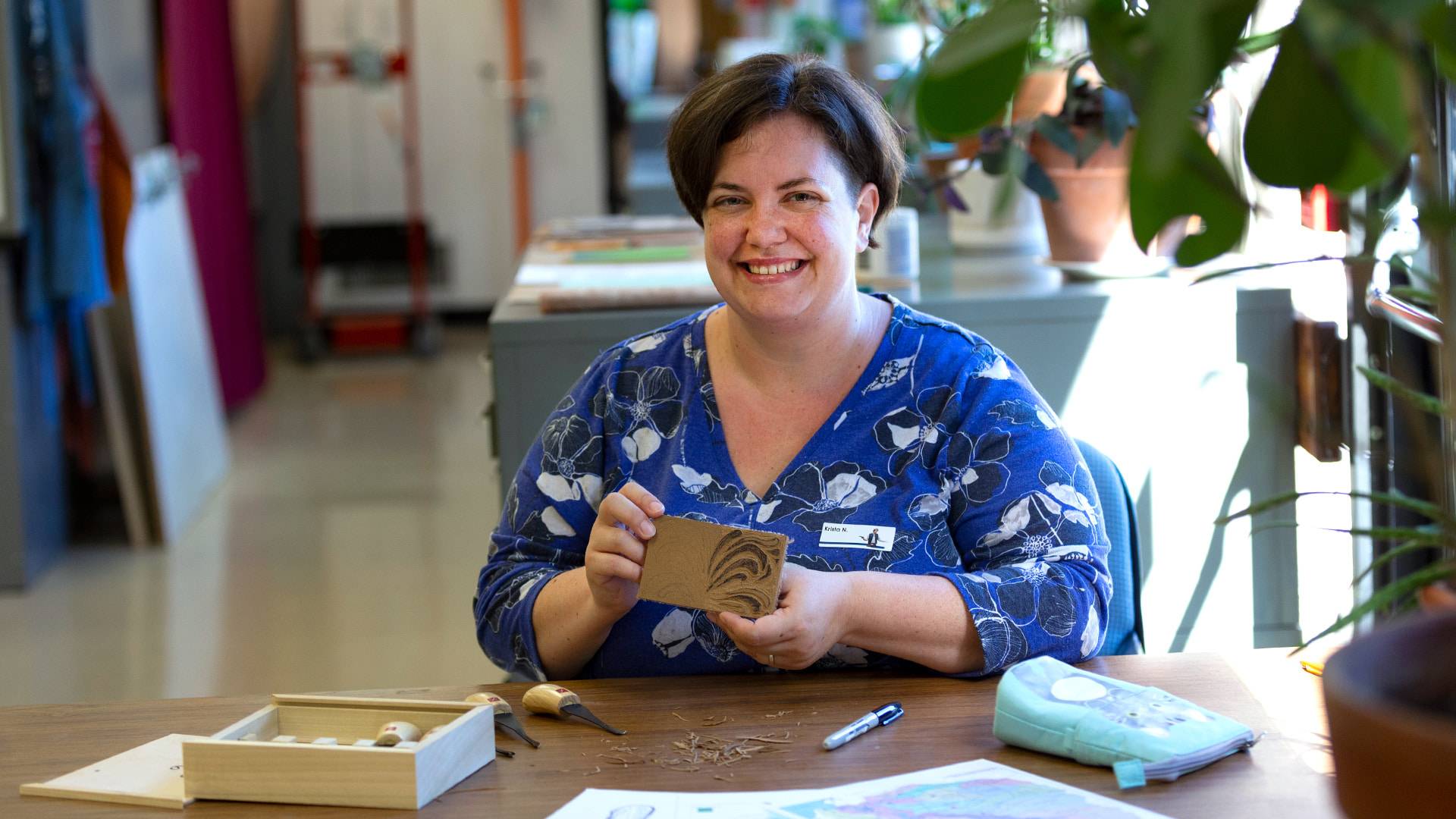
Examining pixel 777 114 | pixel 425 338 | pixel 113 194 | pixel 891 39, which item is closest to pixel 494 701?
pixel 777 114

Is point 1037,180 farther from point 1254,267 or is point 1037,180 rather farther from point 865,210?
point 1254,267

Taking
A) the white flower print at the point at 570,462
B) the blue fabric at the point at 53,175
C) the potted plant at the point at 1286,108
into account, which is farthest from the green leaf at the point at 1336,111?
the blue fabric at the point at 53,175

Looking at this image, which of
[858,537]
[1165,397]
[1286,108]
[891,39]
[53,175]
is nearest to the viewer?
[1286,108]

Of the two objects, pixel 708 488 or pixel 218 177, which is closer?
pixel 708 488

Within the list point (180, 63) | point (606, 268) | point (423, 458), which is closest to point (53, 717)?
point (606, 268)

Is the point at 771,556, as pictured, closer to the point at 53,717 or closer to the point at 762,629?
the point at 762,629

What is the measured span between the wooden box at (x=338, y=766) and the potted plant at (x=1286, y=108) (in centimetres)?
76

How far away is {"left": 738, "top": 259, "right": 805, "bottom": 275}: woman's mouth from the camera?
1710 mm

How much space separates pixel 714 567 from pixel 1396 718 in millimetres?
784

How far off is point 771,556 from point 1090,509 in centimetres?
42

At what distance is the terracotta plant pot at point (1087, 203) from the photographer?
2514 mm

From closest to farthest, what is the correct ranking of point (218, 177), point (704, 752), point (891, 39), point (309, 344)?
point (704, 752)
point (891, 39)
point (218, 177)
point (309, 344)

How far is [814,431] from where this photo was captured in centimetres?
174

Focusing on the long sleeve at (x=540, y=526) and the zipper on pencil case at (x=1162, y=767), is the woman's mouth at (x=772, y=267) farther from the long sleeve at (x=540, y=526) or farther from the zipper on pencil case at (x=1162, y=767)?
the zipper on pencil case at (x=1162, y=767)
